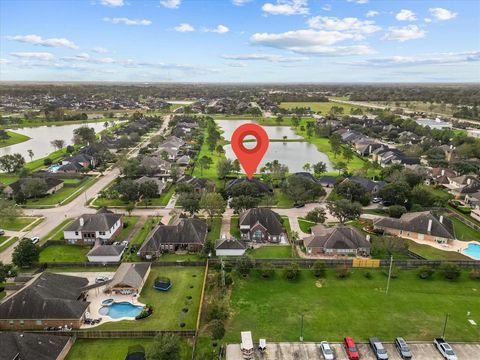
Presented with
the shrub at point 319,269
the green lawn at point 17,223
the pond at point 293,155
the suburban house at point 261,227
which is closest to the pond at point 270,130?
the pond at point 293,155

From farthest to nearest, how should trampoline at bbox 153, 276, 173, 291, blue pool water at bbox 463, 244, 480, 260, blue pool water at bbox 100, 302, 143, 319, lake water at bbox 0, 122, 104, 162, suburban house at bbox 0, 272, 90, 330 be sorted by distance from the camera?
1. lake water at bbox 0, 122, 104, 162
2. blue pool water at bbox 463, 244, 480, 260
3. trampoline at bbox 153, 276, 173, 291
4. blue pool water at bbox 100, 302, 143, 319
5. suburban house at bbox 0, 272, 90, 330

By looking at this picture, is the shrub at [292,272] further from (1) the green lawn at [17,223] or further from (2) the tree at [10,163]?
(2) the tree at [10,163]

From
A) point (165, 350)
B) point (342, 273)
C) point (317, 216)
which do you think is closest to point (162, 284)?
point (165, 350)

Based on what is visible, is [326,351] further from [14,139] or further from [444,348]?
[14,139]

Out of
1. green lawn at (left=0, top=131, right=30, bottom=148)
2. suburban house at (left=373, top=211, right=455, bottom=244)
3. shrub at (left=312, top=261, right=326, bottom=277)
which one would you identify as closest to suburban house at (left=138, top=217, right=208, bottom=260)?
shrub at (left=312, top=261, right=326, bottom=277)

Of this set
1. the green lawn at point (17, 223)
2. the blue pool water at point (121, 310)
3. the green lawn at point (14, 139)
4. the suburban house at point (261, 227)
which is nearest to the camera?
the blue pool water at point (121, 310)

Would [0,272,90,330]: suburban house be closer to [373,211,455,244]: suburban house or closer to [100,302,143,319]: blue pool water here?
[100,302,143,319]: blue pool water
